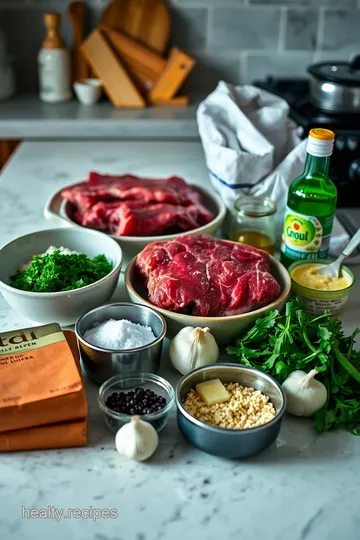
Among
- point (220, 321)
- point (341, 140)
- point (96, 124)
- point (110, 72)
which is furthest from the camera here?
point (110, 72)

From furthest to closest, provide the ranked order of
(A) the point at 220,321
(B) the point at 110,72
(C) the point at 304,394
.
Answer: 1. (B) the point at 110,72
2. (A) the point at 220,321
3. (C) the point at 304,394

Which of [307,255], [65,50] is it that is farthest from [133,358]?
[65,50]

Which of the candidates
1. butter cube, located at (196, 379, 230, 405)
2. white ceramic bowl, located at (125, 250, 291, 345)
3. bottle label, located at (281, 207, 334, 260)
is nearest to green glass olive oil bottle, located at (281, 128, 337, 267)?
bottle label, located at (281, 207, 334, 260)

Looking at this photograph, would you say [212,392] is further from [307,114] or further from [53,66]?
[53,66]

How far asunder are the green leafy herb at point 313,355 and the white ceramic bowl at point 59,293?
0.26 m

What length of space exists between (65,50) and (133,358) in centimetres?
166

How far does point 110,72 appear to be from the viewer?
2.31m

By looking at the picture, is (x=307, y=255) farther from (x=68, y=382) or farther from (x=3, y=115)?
(x=3, y=115)

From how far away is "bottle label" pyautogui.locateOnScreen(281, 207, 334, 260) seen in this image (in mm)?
1243

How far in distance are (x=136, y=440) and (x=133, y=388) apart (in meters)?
0.13

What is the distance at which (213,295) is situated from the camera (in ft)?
3.67

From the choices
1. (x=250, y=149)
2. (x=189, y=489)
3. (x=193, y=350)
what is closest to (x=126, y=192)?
(x=250, y=149)

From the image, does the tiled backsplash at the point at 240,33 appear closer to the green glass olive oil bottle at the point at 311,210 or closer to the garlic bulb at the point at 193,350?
the green glass olive oil bottle at the point at 311,210

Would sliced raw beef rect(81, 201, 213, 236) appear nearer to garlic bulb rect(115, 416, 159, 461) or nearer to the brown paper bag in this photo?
the brown paper bag
